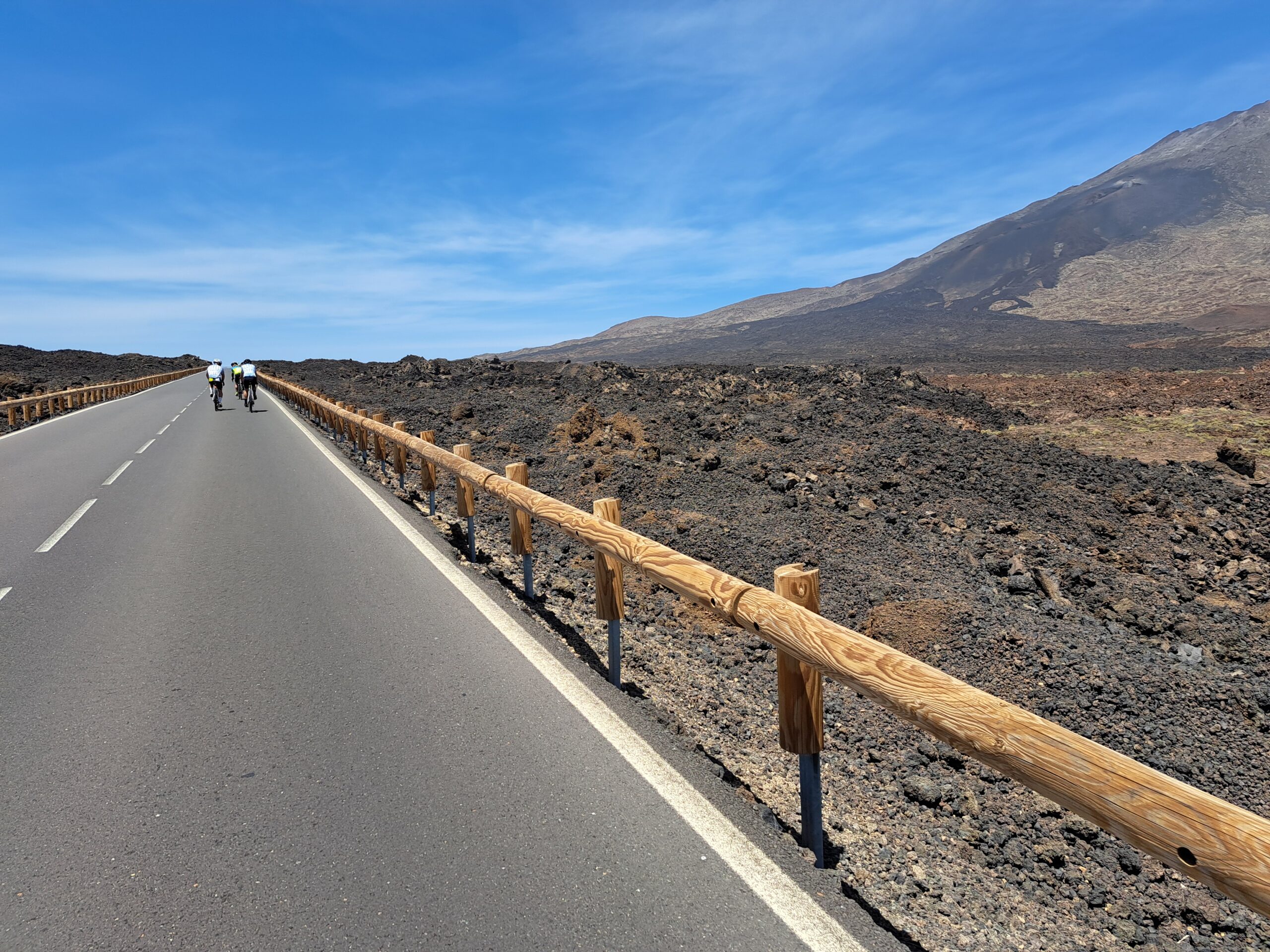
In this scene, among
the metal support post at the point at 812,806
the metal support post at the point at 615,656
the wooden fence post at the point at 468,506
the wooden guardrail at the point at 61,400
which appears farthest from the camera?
the wooden guardrail at the point at 61,400

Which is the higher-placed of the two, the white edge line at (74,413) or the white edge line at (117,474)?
the white edge line at (74,413)

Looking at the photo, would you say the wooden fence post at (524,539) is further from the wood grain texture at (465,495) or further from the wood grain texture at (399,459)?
the wood grain texture at (399,459)

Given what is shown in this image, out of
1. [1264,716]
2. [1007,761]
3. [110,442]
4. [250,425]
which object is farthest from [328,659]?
[250,425]

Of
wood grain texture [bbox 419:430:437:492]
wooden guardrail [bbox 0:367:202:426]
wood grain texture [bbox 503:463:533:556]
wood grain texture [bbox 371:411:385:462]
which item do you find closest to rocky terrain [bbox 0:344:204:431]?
wooden guardrail [bbox 0:367:202:426]

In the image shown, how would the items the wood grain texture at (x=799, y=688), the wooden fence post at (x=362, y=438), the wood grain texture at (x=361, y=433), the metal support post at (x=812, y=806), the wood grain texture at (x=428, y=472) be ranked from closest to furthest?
the metal support post at (x=812, y=806) → the wood grain texture at (x=799, y=688) → the wood grain texture at (x=428, y=472) → the wood grain texture at (x=361, y=433) → the wooden fence post at (x=362, y=438)

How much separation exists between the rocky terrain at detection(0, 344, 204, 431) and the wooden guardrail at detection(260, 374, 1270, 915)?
85.8 feet

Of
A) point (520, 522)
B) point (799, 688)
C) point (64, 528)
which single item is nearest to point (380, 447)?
point (64, 528)

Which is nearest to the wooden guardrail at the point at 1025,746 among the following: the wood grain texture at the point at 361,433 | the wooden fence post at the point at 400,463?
the wooden fence post at the point at 400,463

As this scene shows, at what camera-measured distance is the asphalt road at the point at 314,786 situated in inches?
99.3

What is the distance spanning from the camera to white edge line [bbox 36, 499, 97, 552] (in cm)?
765

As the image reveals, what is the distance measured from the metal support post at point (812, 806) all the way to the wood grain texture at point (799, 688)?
4 cm

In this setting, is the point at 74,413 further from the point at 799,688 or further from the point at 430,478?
the point at 799,688

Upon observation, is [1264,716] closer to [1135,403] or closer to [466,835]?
Answer: [466,835]

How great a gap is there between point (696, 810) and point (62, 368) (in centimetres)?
7745
